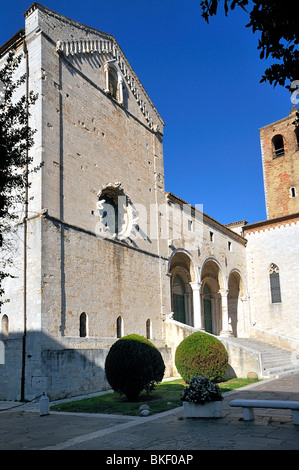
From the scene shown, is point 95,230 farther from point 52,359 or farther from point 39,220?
point 52,359

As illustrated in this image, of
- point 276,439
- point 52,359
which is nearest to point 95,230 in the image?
point 52,359

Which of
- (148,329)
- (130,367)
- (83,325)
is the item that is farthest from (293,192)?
(130,367)

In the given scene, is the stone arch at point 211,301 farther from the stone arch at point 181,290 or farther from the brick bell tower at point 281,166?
the brick bell tower at point 281,166

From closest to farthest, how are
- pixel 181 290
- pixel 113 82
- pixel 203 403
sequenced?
pixel 203 403 → pixel 113 82 → pixel 181 290

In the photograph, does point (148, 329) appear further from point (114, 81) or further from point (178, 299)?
point (114, 81)

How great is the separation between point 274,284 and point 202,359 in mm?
15376

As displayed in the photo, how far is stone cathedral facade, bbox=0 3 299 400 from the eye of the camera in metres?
13.9

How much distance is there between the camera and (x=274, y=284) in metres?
29.2

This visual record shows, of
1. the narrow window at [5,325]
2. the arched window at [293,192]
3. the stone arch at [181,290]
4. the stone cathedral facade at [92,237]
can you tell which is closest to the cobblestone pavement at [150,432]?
the stone cathedral facade at [92,237]

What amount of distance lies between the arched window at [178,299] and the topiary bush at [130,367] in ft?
43.1

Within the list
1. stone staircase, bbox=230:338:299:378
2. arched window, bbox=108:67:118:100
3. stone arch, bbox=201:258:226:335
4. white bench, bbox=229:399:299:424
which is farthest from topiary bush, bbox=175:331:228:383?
stone arch, bbox=201:258:226:335

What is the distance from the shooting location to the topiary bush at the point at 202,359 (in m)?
15.3

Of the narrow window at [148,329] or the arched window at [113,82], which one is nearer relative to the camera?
the narrow window at [148,329]

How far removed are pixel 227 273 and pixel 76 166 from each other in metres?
15.0
